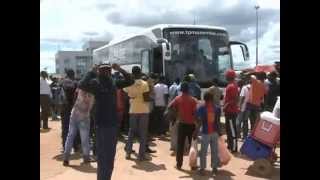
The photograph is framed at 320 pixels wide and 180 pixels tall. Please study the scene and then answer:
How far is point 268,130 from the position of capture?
30.8 ft

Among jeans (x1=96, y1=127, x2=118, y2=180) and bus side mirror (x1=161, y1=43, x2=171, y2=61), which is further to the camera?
bus side mirror (x1=161, y1=43, x2=171, y2=61)

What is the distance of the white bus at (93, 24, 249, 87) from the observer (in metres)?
16.9

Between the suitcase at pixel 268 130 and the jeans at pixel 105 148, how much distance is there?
312 cm

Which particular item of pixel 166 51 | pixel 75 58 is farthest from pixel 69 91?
pixel 75 58

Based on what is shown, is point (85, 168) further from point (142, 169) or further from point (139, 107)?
point (139, 107)

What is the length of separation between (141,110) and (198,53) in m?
7.27

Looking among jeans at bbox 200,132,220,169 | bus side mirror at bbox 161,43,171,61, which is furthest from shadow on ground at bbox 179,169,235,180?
bus side mirror at bbox 161,43,171,61

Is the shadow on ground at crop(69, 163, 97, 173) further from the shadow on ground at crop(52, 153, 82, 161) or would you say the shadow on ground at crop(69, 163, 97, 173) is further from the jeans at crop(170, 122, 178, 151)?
the jeans at crop(170, 122, 178, 151)

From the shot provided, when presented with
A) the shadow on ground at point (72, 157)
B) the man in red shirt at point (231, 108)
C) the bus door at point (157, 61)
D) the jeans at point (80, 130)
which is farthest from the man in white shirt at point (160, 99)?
the jeans at point (80, 130)

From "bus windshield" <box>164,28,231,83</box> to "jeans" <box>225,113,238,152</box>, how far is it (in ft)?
17.1

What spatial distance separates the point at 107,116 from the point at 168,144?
6137mm

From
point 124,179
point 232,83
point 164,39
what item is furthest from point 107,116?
point 164,39

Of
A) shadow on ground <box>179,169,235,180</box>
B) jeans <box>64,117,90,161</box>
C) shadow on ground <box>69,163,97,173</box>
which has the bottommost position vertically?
shadow on ground <box>179,169,235,180</box>
